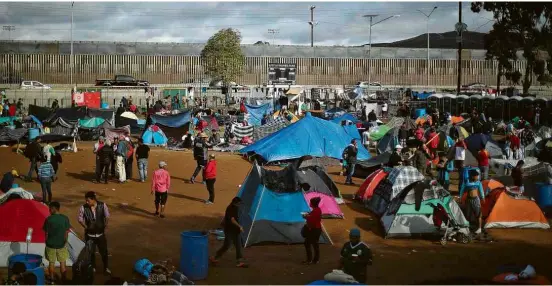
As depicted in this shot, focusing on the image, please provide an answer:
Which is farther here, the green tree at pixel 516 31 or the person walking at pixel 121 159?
the green tree at pixel 516 31

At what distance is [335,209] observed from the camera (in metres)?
15.3

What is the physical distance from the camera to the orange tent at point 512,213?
14.5 metres

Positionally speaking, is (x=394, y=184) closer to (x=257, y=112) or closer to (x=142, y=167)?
(x=142, y=167)

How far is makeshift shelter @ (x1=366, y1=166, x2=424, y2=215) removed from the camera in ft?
48.0

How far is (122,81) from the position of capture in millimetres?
55844

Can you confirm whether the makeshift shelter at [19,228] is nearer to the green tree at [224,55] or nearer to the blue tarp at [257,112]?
the blue tarp at [257,112]

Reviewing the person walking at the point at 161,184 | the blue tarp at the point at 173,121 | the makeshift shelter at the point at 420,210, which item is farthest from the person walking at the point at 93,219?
the blue tarp at the point at 173,121

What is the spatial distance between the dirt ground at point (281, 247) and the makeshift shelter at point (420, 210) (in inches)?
9.0

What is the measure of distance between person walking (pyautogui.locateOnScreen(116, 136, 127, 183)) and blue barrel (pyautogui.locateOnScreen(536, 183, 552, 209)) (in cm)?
1112

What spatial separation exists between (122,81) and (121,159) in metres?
38.0

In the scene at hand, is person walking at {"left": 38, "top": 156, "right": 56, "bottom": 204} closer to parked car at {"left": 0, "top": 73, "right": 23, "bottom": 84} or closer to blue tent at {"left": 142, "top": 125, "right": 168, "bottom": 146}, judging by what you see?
blue tent at {"left": 142, "top": 125, "right": 168, "bottom": 146}

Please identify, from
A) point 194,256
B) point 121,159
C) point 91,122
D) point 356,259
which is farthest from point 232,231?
point 91,122

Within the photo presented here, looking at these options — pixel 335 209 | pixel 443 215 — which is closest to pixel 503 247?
pixel 443 215

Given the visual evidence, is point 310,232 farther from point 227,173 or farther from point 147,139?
point 147,139
